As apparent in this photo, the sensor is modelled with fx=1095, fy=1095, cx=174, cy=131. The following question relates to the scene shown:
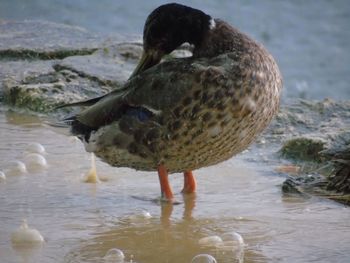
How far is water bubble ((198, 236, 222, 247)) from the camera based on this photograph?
471 centimetres

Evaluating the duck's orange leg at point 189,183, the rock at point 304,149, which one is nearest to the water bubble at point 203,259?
the duck's orange leg at point 189,183

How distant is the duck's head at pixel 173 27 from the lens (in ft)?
18.6

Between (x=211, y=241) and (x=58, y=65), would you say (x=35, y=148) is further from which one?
(x=211, y=241)

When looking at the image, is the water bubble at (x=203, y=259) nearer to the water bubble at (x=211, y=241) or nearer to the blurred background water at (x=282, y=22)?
the water bubble at (x=211, y=241)

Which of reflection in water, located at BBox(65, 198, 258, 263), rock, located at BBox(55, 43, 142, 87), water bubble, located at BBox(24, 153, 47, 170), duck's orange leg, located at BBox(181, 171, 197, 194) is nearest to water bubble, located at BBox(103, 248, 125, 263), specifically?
reflection in water, located at BBox(65, 198, 258, 263)

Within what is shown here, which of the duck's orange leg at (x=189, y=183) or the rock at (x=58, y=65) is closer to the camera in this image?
the duck's orange leg at (x=189, y=183)

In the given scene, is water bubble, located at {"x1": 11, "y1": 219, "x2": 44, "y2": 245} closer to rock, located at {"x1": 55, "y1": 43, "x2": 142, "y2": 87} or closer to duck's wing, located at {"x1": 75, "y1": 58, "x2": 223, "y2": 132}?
duck's wing, located at {"x1": 75, "y1": 58, "x2": 223, "y2": 132}

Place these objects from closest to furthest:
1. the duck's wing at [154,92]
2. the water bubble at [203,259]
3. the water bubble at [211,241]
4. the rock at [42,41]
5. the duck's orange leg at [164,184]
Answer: the water bubble at [203,259]
the water bubble at [211,241]
the duck's wing at [154,92]
the duck's orange leg at [164,184]
the rock at [42,41]

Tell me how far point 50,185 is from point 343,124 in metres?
2.00

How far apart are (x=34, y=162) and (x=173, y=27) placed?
1.10 meters

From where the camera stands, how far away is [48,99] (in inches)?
290

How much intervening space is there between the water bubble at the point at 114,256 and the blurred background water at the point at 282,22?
7476 millimetres

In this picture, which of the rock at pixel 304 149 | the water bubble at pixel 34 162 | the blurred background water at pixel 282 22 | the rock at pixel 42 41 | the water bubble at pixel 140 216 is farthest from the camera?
the blurred background water at pixel 282 22

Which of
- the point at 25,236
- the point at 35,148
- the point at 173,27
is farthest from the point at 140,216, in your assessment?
the point at 35,148
